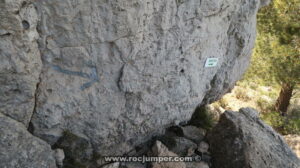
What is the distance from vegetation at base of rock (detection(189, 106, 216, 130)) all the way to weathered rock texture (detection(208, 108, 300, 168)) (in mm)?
625

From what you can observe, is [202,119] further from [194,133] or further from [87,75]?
[87,75]

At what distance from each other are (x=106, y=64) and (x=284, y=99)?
19.5 ft

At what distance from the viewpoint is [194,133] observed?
13.7 feet

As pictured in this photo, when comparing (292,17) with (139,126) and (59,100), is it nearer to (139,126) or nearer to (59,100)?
(139,126)

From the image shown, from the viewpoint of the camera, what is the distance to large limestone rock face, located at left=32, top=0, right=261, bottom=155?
2.92 m

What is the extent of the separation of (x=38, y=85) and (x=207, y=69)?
7.49ft

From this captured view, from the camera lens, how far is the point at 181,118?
420 centimetres

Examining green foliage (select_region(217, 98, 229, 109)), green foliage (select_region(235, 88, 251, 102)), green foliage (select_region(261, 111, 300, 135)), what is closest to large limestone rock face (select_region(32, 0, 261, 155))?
green foliage (select_region(261, 111, 300, 135))

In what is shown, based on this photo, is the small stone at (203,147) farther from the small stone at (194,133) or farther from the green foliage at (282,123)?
the green foliage at (282,123)

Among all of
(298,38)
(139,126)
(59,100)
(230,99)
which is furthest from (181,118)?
(230,99)

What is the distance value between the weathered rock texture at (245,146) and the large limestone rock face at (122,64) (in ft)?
1.94

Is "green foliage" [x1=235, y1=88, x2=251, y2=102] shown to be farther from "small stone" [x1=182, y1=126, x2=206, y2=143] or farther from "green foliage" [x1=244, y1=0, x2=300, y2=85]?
"small stone" [x1=182, y1=126, x2=206, y2=143]

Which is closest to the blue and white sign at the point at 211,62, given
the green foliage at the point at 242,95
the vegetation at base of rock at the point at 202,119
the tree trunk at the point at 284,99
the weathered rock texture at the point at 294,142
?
the vegetation at base of rock at the point at 202,119

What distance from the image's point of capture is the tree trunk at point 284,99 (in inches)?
290
